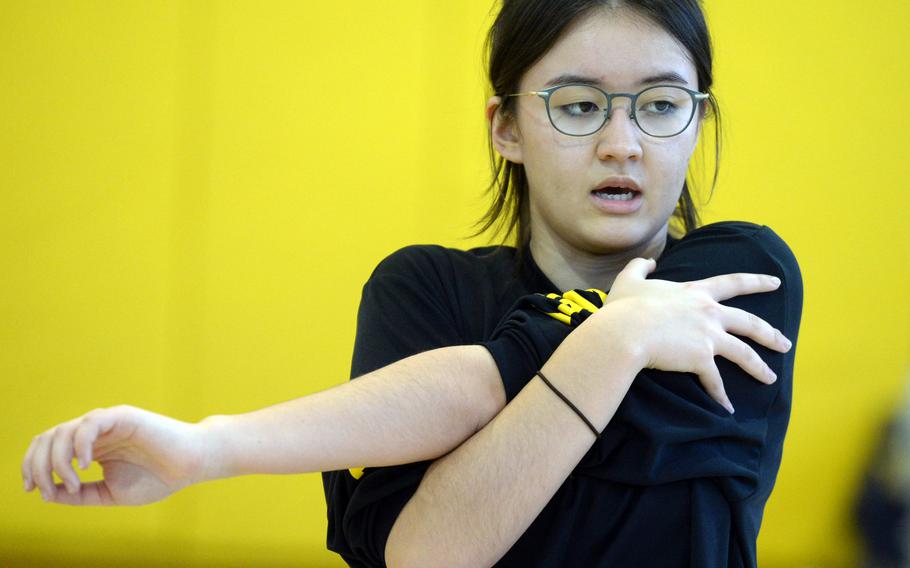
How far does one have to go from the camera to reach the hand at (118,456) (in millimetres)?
965

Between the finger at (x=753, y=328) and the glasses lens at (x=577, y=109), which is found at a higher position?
the glasses lens at (x=577, y=109)

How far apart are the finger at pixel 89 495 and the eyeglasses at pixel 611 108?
2.52ft

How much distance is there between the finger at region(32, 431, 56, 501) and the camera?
0.96m

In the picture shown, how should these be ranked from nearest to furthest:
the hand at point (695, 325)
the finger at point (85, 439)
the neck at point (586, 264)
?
the finger at point (85, 439)
the hand at point (695, 325)
the neck at point (586, 264)

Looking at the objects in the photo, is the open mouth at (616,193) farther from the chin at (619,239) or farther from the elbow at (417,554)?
the elbow at (417,554)

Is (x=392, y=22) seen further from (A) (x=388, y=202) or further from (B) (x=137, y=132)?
(B) (x=137, y=132)

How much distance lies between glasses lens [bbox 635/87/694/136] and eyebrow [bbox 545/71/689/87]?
11mm

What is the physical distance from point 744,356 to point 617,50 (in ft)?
1.50

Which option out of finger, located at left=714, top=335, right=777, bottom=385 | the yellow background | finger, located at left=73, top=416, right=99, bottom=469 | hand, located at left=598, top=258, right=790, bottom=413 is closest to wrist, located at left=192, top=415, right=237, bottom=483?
finger, located at left=73, top=416, right=99, bottom=469

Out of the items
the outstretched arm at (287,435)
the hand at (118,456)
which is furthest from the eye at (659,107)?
the hand at (118,456)

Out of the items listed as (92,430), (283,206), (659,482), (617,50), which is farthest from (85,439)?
(283,206)

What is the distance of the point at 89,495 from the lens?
3.38 ft

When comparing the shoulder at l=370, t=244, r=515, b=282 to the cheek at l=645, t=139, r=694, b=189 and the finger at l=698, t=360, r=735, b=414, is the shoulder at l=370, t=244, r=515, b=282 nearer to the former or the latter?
the cheek at l=645, t=139, r=694, b=189

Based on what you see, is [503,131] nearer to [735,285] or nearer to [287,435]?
[735,285]
